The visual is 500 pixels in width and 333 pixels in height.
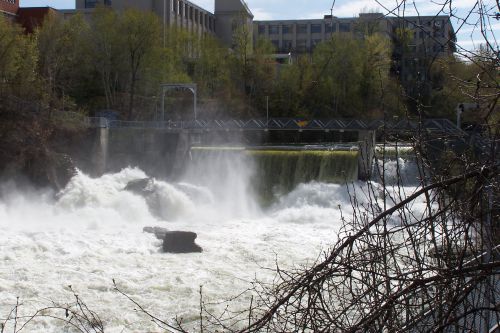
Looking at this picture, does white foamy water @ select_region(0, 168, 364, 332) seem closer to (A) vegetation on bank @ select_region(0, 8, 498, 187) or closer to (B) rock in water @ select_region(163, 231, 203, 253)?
(B) rock in water @ select_region(163, 231, 203, 253)

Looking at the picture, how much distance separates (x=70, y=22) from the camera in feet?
162

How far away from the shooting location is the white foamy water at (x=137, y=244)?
46.1 feet

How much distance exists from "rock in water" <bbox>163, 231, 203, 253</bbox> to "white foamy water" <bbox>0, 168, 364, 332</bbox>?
0.34m

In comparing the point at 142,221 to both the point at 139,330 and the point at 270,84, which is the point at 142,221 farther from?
the point at 270,84

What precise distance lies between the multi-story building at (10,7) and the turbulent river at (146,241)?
32764 mm

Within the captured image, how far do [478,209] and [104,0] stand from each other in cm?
6956

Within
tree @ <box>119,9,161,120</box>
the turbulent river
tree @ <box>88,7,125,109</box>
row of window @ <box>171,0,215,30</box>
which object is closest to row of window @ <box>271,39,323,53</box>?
row of window @ <box>171,0,215,30</box>

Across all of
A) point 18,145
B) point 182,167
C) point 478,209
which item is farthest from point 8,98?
point 478,209

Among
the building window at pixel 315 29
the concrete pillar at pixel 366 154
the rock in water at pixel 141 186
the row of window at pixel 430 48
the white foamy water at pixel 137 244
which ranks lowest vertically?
the white foamy water at pixel 137 244

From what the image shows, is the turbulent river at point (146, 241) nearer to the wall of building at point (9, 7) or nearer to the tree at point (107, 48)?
the tree at point (107, 48)

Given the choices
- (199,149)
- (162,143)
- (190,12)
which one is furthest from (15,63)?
(190,12)

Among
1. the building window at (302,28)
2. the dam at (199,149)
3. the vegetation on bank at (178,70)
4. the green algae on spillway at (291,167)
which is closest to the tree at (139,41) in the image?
the vegetation on bank at (178,70)

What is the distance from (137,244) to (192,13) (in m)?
51.9

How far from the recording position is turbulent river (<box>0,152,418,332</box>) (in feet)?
46.0
